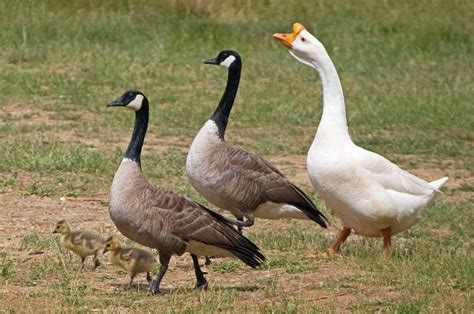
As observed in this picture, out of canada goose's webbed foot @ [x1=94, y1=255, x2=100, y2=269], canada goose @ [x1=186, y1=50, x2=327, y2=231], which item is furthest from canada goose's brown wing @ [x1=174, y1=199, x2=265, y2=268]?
canada goose @ [x1=186, y1=50, x2=327, y2=231]

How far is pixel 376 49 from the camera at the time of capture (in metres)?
19.5

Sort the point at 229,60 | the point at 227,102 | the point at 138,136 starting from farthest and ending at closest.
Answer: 1. the point at 229,60
2. the point at 227,102
3. the point at 138,136

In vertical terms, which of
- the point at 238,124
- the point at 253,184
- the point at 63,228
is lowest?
the point at 238,124

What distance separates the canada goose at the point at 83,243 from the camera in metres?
8.34

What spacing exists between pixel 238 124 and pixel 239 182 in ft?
19.5

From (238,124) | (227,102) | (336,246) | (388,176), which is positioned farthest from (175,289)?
(238,124)

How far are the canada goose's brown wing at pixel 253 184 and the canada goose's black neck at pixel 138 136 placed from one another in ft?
3.84

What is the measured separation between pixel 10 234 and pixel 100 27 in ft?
32.9

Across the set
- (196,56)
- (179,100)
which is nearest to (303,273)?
(179,100)

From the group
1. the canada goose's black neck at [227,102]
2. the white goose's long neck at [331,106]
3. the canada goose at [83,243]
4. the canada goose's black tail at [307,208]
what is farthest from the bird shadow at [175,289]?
the canada goose's black neck at [227,102]

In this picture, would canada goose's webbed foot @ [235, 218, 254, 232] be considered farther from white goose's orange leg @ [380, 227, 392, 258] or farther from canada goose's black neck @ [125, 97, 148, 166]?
canada goose's black neck @ [125, 97, 148, 166]

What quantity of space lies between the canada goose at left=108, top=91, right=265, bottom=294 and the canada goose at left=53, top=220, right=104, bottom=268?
2.06 ft

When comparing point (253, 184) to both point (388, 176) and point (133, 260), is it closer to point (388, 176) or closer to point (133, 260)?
point (388, 176)

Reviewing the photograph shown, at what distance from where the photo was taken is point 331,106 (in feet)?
29.5
